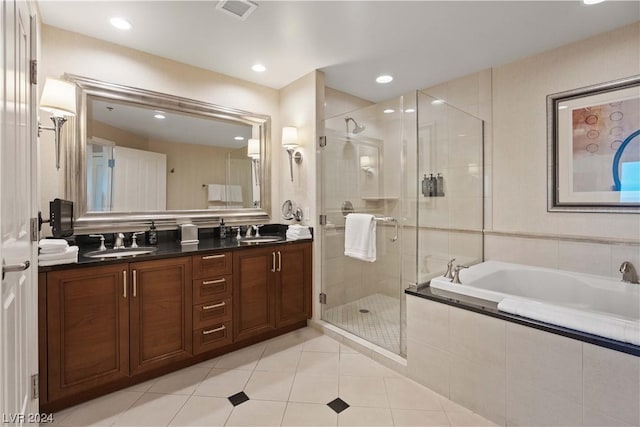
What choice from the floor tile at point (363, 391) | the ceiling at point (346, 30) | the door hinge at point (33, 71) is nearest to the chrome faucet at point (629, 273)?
the ceiling at point (346, 30)

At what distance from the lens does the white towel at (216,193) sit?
2.71 meters

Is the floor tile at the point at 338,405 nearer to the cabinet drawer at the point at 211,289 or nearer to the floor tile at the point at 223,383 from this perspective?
the floor tile at the point at 223,383

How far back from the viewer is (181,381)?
1934 mm

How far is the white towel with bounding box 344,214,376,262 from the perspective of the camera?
2520 millimetres

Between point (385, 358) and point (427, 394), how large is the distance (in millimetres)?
384

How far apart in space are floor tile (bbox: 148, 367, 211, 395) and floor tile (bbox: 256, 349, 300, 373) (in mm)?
391

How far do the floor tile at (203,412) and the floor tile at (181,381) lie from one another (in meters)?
0.13

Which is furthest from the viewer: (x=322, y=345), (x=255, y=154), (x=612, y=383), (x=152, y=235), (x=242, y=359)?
(x=255, y=154)

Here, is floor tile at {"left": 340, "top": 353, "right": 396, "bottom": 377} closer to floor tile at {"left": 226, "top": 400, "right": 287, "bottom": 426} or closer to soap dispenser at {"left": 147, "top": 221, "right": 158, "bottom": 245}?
floor tile at {"left": 226, "top": 400, "right": 287, "bottom": 426}

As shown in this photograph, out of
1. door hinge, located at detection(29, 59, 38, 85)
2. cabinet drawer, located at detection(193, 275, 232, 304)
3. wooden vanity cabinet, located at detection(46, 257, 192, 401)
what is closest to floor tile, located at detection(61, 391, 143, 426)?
wooden vanity cabinet, located at detection(46, 257, 192, 401)

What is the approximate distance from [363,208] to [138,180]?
1918 millimetres

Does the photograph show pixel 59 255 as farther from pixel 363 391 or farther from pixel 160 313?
pixel 363 391

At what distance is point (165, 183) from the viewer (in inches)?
97.2

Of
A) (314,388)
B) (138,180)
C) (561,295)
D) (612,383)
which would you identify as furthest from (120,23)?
(561,295)
